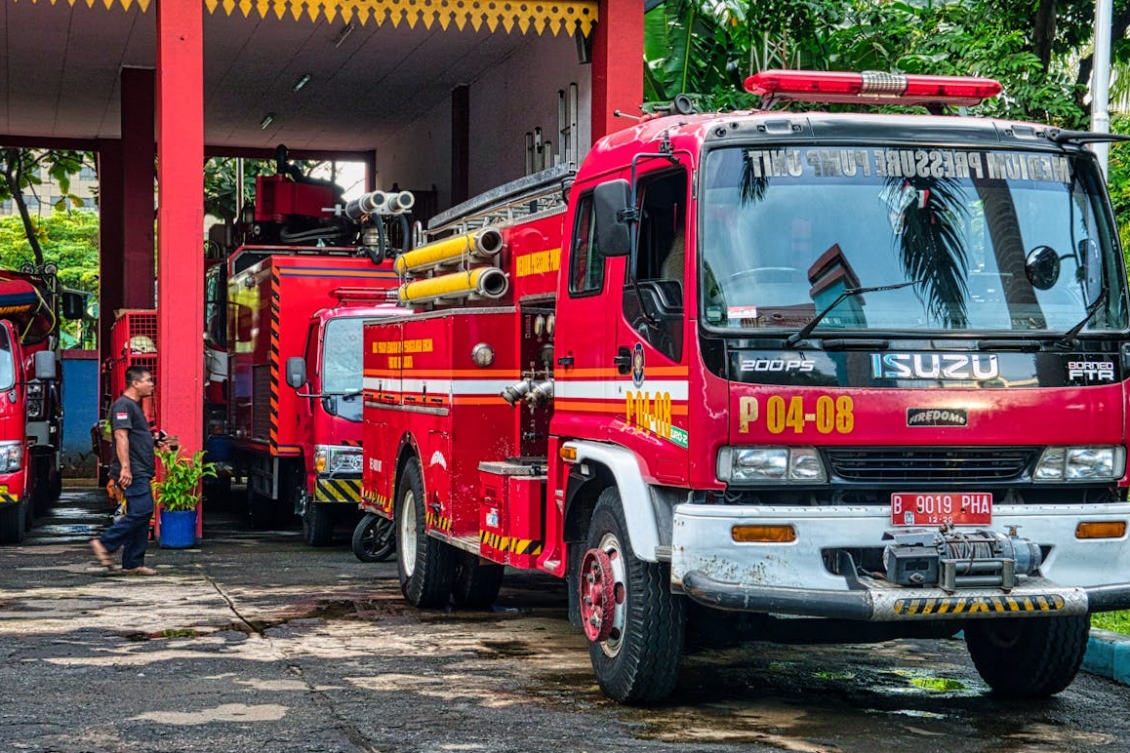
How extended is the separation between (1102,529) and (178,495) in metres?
9.66

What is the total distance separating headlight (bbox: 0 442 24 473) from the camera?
1541cm

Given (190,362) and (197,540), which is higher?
(190,362)

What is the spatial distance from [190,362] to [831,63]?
344 inches

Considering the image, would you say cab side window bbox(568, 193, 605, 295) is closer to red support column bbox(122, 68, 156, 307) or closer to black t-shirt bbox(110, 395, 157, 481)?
black t-shirt bbox(110, 395, 157, 481)

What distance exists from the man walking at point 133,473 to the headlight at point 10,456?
228 cm

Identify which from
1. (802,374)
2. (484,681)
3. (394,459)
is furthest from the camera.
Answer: (394,459)

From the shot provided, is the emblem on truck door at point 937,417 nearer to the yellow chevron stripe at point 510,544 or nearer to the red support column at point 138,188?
the yellow chevron stripe at point 510,544

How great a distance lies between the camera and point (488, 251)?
410 inches

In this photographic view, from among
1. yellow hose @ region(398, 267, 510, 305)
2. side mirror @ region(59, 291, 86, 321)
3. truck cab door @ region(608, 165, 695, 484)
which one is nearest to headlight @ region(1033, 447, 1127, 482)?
truck cab door @ region(608, 165, 695, 484)

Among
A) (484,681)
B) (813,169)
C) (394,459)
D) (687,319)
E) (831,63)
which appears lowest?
(484,681)

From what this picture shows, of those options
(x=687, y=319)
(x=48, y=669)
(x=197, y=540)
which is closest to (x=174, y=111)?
(x=197, y=540)

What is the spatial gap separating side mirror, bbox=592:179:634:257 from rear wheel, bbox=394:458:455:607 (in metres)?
3.80

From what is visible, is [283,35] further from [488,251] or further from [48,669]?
[48,669]

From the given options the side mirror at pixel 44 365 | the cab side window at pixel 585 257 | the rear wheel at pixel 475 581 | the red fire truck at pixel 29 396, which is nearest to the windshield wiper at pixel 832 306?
the cab side window at pixel 585 257
